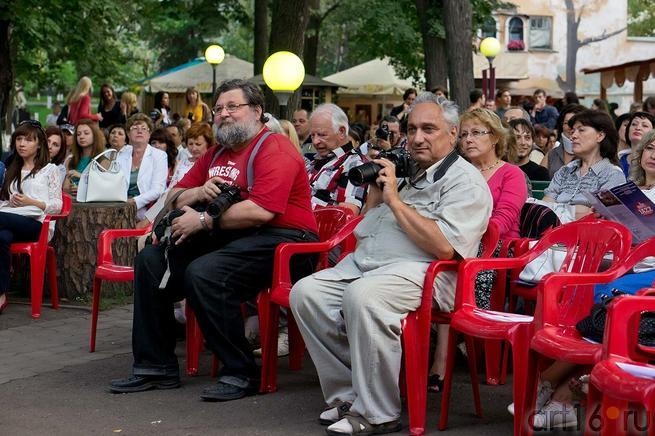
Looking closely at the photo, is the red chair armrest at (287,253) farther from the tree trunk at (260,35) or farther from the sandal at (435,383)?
the tree trunk at (260,35)

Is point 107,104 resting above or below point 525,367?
above

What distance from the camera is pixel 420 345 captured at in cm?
547

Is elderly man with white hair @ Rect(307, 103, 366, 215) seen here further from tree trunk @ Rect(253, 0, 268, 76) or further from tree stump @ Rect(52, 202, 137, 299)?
tree trunk @ Rect(253, 0, 268, 76)

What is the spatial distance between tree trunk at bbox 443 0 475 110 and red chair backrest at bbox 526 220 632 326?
29.3ft

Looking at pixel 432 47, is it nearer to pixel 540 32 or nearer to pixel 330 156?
pixel 330 156

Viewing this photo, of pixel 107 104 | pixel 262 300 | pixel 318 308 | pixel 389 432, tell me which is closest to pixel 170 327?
pixel 262 300

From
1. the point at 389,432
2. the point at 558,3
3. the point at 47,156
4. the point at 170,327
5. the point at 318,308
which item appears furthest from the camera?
the point at 558,3

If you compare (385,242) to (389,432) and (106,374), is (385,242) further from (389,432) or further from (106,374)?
(106,374)

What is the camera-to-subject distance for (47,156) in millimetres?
9398

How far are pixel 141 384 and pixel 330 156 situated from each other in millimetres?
2520

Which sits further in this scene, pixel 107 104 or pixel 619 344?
pixel 107 104

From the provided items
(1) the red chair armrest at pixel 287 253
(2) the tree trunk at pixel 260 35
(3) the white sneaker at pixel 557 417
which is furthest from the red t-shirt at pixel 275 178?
(2) the tree trunk at pixel 260 35

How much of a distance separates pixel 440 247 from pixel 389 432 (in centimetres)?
91

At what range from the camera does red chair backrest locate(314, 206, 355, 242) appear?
24.0 feet
